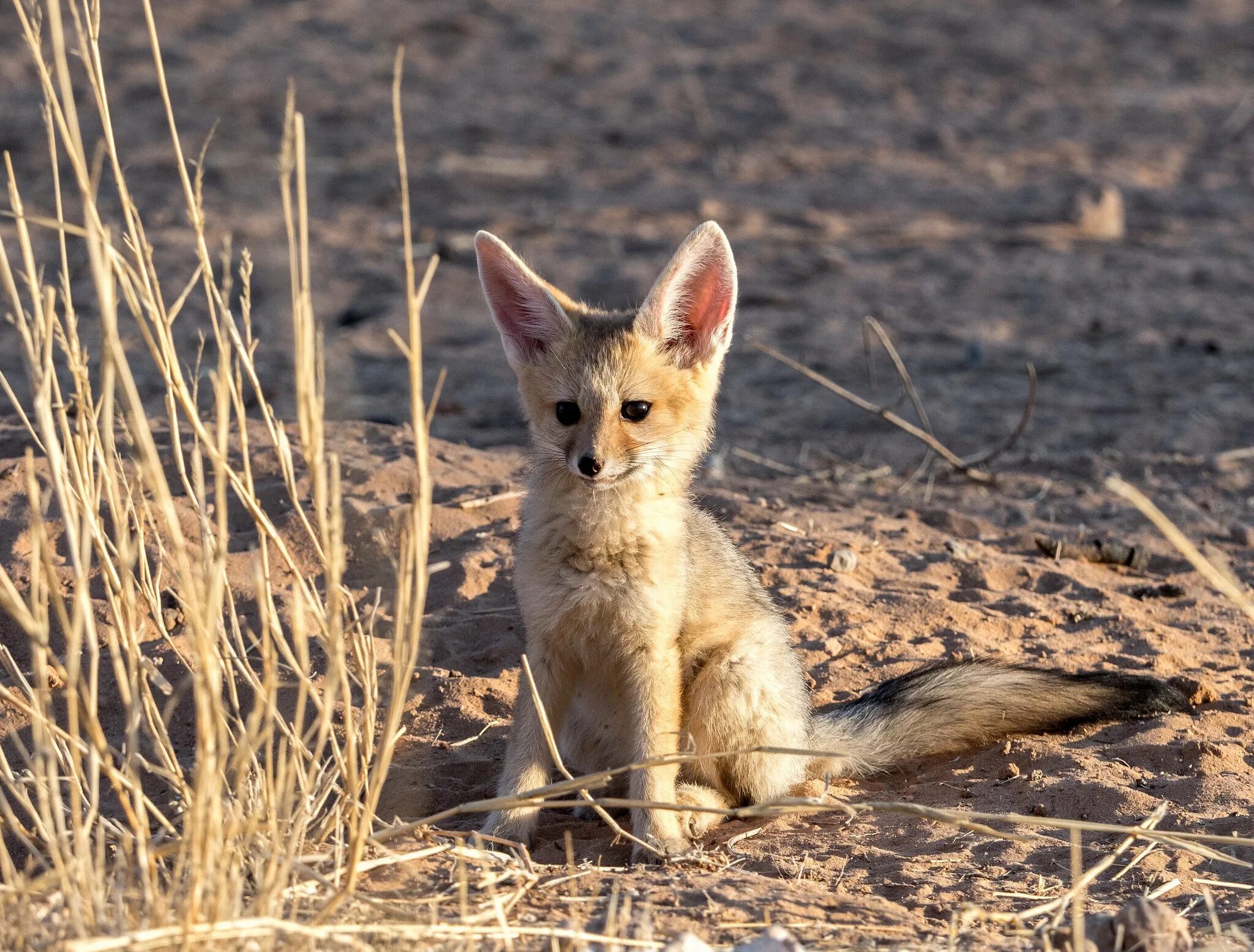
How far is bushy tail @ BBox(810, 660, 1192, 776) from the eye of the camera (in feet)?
14.4

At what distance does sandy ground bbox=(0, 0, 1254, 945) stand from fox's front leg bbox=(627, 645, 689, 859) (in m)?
0.13

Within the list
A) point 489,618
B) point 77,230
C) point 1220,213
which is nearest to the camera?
point 77,230

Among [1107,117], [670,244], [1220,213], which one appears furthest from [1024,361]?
[1107,117]

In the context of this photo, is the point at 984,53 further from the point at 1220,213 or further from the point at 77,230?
the point at 77,230

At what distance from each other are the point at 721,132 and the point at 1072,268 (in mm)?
4061

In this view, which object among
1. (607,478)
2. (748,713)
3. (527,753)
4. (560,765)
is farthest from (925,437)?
(560,765)

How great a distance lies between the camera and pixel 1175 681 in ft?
15.8

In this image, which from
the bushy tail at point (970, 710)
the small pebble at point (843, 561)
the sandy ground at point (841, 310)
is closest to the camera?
the sandy ground at point (841, 310)

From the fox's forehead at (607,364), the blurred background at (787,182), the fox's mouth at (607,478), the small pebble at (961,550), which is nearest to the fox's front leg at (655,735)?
the fox's mouth at (607,478)

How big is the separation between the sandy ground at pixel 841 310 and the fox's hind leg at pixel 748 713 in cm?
19

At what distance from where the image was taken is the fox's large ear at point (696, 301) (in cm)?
398

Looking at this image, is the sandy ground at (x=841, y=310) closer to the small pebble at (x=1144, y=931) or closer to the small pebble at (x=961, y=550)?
the small pebble at (x=961, y=550)

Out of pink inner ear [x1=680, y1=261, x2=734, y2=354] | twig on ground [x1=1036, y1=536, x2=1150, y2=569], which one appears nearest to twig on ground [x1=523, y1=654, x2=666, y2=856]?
pink inner ear [x1=680, y1=261, x2=734, y2=354]

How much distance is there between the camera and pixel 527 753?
4.02 m
